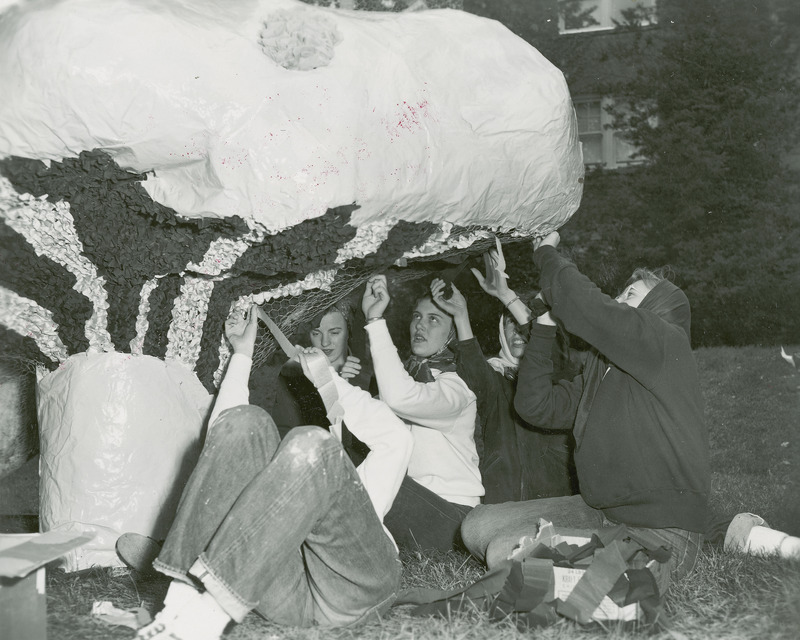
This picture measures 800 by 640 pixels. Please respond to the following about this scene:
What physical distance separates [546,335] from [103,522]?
1.61 m

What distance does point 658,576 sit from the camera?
234cm

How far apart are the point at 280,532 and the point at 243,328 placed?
999mm

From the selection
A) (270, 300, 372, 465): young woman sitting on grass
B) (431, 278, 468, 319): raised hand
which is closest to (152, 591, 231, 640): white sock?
(270, 300, 372, 465): young woman sitting on grass

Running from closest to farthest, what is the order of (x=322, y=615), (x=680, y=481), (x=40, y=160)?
1. (x=322, y=615)
2. (x=40, y=160)
3. (x=680, y=481)

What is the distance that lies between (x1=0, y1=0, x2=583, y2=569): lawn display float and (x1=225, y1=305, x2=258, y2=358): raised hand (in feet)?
0.14

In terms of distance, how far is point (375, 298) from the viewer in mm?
2916

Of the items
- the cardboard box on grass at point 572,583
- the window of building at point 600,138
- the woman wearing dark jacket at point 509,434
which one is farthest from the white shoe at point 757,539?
the window of building at point 600,138

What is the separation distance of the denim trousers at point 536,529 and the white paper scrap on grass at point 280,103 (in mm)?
1025

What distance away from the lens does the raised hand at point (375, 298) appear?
113 inches

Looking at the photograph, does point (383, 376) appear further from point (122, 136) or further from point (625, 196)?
point (625, 196)

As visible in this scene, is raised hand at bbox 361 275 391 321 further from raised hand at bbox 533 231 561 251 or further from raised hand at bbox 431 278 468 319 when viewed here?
raised hand at bbox 533 231 561 251

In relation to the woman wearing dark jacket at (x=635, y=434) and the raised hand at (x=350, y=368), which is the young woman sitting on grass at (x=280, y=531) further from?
the raised hand at (x=350, y=368)

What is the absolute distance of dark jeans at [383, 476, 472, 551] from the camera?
9.66ft

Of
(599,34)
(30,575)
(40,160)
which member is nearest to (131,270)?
(40,160)
